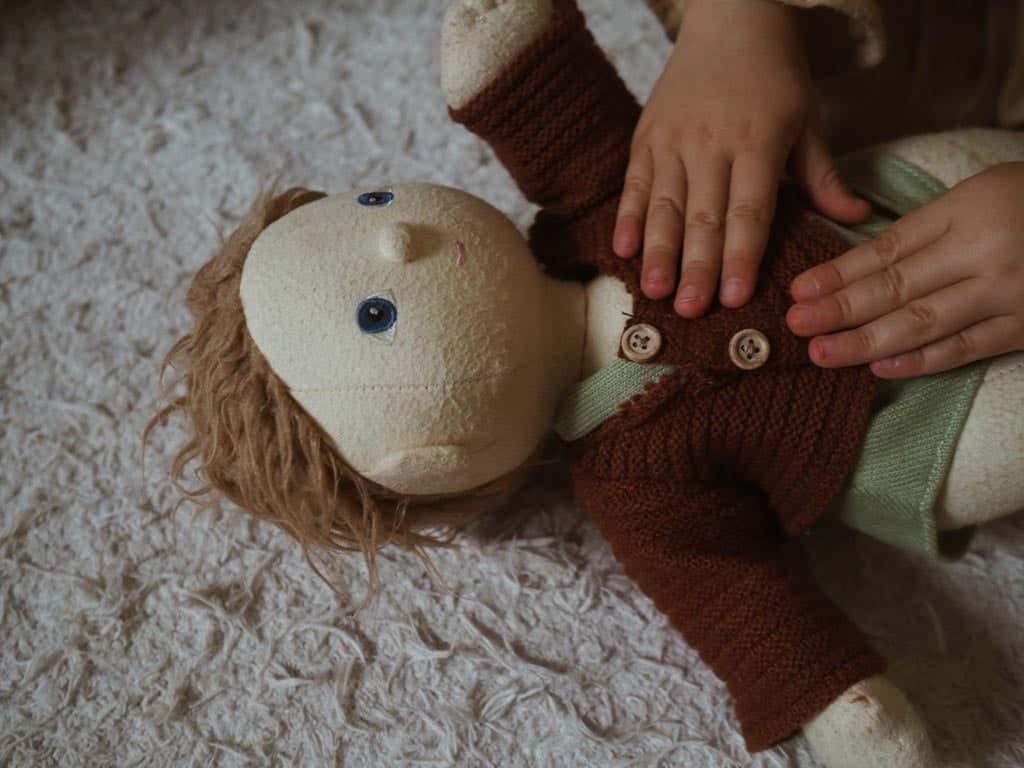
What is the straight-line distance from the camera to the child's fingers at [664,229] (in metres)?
0.61

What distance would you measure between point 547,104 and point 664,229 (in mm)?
122

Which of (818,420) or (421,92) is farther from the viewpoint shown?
(421,92)

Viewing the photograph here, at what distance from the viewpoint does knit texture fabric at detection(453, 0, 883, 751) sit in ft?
1.97

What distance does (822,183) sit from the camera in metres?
0.66

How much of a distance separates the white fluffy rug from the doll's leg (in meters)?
0.14

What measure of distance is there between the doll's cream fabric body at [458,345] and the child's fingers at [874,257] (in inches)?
3.7

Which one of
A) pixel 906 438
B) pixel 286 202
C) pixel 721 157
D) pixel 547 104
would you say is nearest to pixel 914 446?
pixel 906 438

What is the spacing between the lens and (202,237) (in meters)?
0.90

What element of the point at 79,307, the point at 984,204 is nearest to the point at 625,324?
the point at 984,204

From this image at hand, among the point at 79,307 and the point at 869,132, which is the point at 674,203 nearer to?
the point at 869,132

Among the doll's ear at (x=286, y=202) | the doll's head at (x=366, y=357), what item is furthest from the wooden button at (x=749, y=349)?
the doll's ear at (x=286, y=202)

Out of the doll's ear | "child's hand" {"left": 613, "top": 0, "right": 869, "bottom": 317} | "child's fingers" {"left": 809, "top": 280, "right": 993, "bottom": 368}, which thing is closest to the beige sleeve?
"child's hand" {"left": 613, "top": 0, "right": 869, "bottom": 317}

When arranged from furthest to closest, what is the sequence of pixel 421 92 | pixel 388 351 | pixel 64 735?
pixel 421 92, pixel 64 735, pixel 388 351

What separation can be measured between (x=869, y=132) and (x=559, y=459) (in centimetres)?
44
